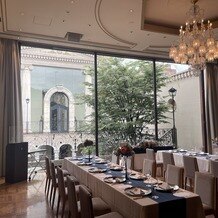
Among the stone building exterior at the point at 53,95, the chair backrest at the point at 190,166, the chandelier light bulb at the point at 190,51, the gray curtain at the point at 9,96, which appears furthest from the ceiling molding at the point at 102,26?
the chair backrest at the point at 190,166

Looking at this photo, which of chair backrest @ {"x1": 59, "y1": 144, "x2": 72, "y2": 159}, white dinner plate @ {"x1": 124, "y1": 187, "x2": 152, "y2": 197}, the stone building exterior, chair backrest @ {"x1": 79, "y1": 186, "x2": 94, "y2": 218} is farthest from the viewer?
chair backrest @ {"x1": 59, "y1": 144, "x2": 72, "y2": 159}

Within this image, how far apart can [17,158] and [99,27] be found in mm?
3997

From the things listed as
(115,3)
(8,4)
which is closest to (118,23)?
(115,3)

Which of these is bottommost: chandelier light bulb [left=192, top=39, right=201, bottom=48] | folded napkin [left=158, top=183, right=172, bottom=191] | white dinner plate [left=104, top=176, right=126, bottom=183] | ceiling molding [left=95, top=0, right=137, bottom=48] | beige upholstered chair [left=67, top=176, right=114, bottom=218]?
beige upholstered chair [left=67, top=176, right=114, bottom=218]

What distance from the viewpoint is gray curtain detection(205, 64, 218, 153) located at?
31.7ft

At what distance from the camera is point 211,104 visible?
972cm

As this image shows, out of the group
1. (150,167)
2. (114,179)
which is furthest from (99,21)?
(114,179)

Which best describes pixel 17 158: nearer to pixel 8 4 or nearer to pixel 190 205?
pixel 8 4

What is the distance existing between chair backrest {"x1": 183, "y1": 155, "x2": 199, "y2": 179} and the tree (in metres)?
4.04

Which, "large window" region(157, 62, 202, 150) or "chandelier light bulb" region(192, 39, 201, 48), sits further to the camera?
"large window" region(157, 62, 202, 150)

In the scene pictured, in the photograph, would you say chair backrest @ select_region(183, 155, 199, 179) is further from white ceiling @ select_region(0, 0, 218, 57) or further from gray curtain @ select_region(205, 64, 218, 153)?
gray curtain @ select_region(205, 64, 218, 153)

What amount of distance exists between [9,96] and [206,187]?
570 centimetres

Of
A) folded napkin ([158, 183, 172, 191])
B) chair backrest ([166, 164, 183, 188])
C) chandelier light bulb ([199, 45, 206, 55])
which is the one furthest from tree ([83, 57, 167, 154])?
folded napkin ([158, 183, 172, 191])

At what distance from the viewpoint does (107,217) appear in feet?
8.98
